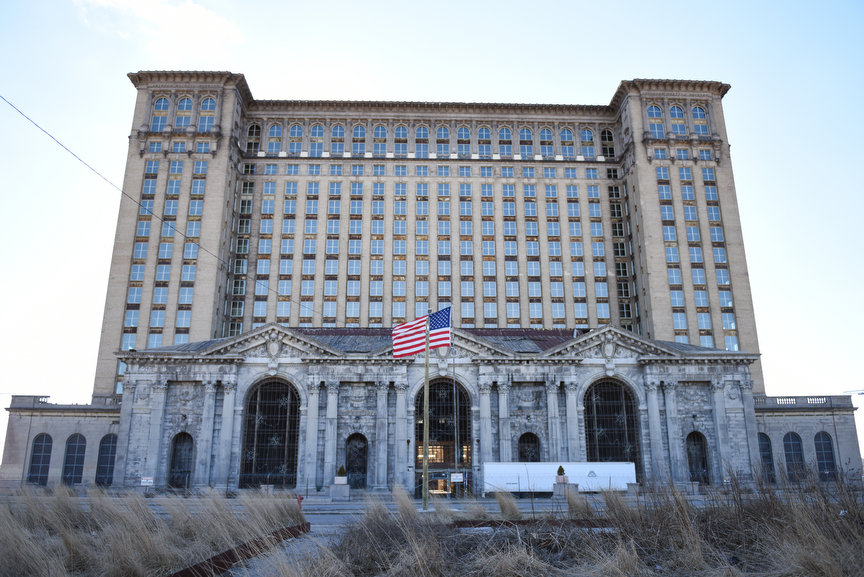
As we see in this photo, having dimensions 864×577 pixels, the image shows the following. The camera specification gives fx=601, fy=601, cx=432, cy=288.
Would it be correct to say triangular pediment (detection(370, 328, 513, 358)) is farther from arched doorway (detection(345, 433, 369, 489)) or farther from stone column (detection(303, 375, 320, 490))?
arched doorway (detection(345, 433, 369, 489))

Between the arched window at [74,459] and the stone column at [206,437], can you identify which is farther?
the arched window at [74,459]

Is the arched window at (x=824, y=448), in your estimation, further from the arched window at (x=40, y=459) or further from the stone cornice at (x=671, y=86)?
the arched window at (x=40, y=459)

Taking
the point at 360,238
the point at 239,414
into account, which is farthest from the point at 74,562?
the point at 360,238

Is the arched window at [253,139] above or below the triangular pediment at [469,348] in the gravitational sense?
above

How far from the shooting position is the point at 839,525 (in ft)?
37.9

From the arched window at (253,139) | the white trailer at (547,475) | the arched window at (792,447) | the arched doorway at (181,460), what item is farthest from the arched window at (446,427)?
the arched window at (253,139)

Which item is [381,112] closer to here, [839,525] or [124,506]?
[124,506]

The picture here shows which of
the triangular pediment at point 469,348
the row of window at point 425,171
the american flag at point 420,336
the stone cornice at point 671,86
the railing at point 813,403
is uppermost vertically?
the stone cornice at point 671,86

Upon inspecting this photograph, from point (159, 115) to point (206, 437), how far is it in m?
49.9

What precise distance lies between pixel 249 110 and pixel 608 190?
51.2m

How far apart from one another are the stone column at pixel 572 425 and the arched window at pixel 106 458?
43225 mm

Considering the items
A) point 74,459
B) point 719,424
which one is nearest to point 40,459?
point 74,459

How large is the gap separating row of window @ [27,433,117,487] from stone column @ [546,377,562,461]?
4083cm

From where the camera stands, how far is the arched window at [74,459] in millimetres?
57594
